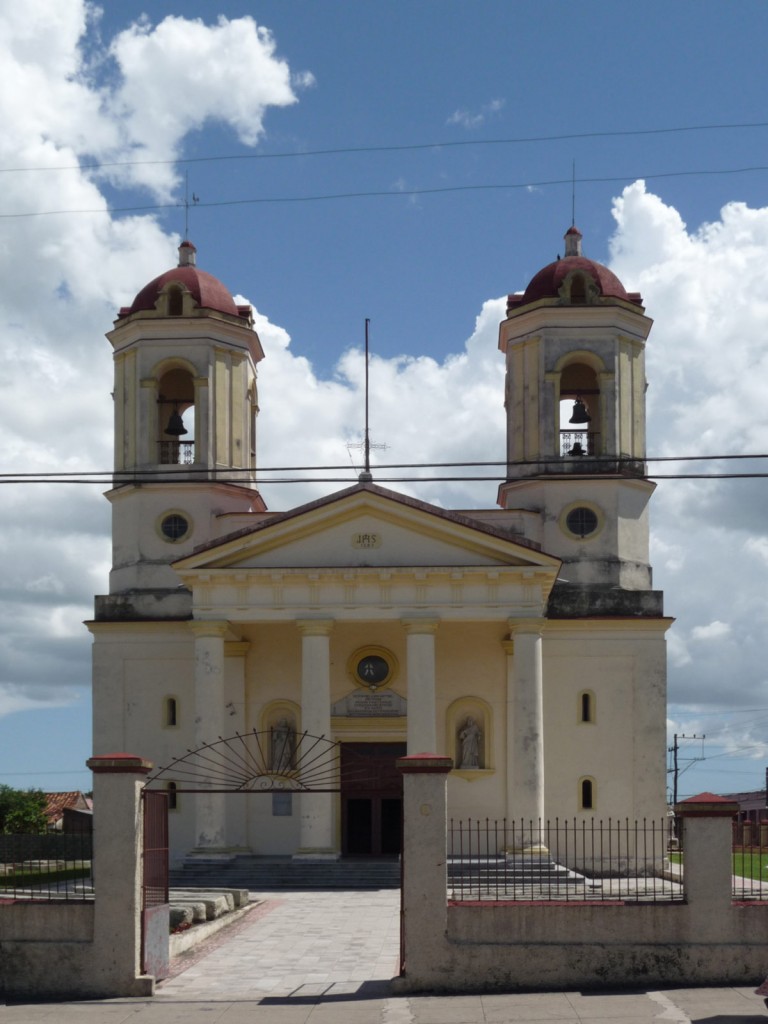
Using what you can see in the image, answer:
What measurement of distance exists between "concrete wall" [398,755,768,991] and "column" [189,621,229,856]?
20.1 metres

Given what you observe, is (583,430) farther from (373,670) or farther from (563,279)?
(373,670)

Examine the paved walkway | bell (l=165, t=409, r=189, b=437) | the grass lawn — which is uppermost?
bell (l=165, t=409, r=189, b=437)

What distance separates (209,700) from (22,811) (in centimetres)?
3015

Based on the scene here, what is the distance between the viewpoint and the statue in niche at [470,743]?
40656 millimetres

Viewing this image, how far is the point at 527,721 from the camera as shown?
38.1 meters

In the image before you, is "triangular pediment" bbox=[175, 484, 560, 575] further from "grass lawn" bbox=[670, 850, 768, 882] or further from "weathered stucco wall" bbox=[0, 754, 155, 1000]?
"weathered stucco wall" bbox=[0, 754, 155, 1000]

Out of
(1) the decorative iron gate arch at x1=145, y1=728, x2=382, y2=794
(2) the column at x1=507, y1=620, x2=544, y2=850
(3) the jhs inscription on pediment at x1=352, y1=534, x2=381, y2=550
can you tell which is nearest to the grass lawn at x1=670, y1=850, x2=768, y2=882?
(2) the column at x1=507, y1=620, x2=544, y2=850

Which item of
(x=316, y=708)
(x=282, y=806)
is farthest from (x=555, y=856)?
(x=282, y=806)

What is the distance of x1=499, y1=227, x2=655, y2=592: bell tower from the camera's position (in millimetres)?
42375

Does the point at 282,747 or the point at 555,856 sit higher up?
the point at 282,747

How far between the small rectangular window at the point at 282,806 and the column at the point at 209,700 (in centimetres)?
274

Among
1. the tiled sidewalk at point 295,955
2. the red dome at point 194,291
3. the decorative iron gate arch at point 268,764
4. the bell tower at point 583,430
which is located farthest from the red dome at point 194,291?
the tiled sidewalk at point 295,955

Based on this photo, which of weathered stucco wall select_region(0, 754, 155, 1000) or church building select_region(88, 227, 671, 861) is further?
church building select_region(88, 227, 671, 861)

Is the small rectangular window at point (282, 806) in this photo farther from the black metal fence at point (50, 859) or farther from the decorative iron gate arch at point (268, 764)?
the black metal fence at point (50, 859)
